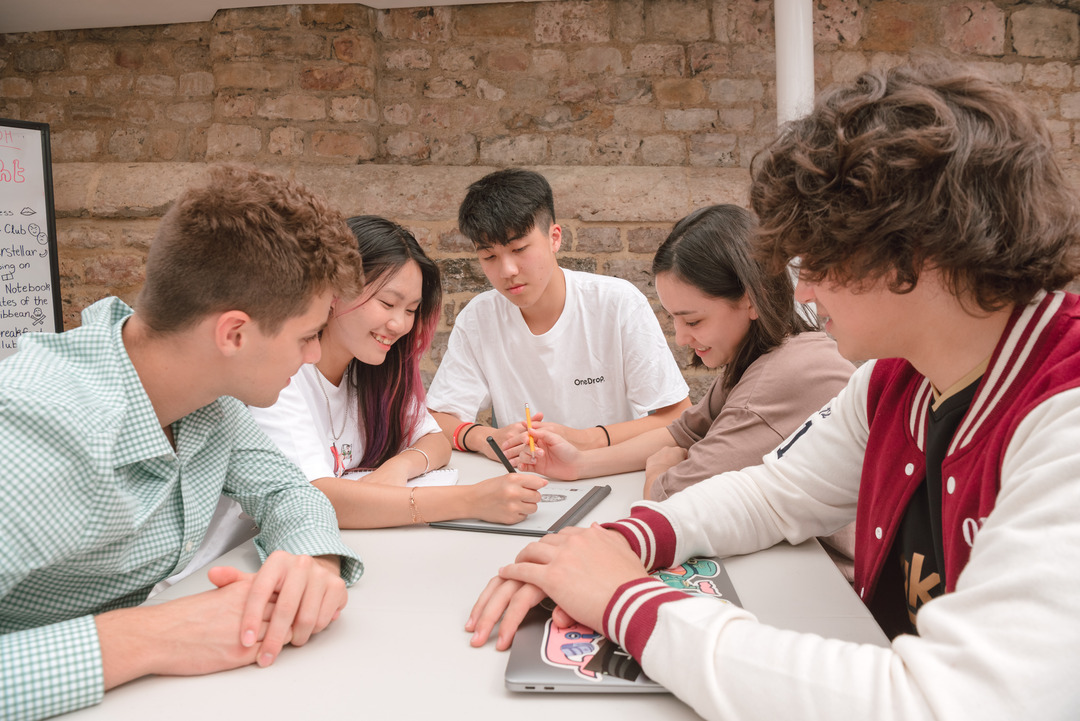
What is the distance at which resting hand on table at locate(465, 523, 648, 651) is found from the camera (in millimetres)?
923

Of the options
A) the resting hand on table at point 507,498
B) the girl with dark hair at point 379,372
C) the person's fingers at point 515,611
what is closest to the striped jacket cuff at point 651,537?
the person's fingers at point 515,611

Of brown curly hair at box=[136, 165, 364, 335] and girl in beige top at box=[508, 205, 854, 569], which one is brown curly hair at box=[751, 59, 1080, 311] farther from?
brown curly hair at box=[136, 165, 364, 335]

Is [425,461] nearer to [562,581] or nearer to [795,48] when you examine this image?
[562,581]

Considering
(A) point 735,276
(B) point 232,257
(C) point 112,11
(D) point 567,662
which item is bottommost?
(D) point 567,662

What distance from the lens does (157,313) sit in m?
1.11

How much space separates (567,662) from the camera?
86 cm

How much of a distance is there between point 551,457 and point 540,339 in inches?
32.8

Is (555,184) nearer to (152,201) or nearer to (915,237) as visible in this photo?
(152,201)

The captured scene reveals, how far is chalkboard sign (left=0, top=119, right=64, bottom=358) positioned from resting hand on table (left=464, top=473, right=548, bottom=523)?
114 inches

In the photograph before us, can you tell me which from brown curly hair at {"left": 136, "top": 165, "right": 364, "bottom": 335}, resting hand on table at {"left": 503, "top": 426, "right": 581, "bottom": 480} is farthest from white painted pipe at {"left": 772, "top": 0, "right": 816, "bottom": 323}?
brown curly hair at {"left": 136, "top": 165, "right": 364, "bottom": 335}

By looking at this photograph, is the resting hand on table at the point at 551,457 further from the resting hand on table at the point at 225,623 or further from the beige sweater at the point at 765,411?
the resting hand on table at the point at 225,623

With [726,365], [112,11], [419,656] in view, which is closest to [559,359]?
[726,365]

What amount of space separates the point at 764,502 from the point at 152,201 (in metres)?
4.09

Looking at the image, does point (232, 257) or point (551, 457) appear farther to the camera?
point (551, 457)
